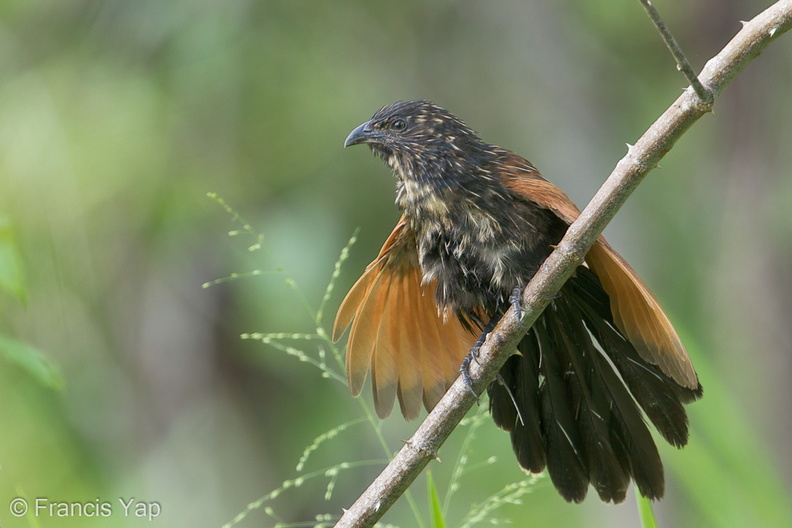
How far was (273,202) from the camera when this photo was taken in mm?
5383

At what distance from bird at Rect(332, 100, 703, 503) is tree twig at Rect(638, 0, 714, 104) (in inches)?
22.8

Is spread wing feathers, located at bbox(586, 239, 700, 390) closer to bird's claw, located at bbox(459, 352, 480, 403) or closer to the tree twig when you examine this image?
bird's claw, located at bbox(459, 352, 480, 403)

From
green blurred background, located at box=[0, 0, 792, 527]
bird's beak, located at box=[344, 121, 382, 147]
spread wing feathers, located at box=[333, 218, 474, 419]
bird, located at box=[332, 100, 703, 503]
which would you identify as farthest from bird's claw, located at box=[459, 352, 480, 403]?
green blurred background, located at box=[0, 0, 792, 527]

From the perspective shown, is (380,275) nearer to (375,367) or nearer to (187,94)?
(375,367)

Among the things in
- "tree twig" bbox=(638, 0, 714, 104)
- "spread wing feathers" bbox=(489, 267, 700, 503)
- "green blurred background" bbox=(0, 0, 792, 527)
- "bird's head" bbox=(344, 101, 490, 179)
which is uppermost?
"green blurred background" bbox=(0, 0, 792, 527)

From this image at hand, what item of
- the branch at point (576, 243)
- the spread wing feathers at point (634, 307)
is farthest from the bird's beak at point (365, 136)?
the branch at point (576, 243)

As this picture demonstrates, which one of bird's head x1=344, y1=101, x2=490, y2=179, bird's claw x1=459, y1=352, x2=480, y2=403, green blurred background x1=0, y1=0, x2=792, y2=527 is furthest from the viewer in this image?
green blurred background x1=0, y1=0, x2=792, y2=527

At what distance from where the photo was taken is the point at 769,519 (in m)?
2.35

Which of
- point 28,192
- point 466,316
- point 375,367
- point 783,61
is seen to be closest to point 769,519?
point 466,316

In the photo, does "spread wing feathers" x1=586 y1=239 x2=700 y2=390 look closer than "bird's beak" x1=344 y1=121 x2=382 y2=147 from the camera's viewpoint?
Yes

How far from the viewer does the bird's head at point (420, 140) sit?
2.56 m

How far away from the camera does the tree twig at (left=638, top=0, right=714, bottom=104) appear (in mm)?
1537

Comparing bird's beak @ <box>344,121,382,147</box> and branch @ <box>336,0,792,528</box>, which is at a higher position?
bird's beak @ <box>344,121,382,147</box>

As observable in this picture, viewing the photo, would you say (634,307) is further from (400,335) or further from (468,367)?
(400,335)
